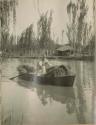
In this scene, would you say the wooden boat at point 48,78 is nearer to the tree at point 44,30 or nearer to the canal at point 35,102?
the canal at point 35,102


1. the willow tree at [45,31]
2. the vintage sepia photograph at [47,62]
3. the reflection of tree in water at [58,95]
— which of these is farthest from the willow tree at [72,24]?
the reflection of tree in water at [58,95]

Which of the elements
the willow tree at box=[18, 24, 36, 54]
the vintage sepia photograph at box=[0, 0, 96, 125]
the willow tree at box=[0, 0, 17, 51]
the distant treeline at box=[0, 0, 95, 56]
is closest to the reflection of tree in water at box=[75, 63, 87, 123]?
the vintage sepia photograph at box=[0, 0, 96, 125]

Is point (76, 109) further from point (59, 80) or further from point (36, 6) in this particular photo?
point (36, 6)

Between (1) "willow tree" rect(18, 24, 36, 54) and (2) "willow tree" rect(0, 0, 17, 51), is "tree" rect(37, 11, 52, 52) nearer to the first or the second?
(1) "willow tree" rect(18, 24, 36, 54)

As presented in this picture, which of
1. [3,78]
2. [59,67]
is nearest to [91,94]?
[59,67]

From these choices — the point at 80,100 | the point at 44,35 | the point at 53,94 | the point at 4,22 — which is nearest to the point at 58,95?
the point at 53,94

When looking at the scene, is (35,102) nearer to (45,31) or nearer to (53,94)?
(53,94)
